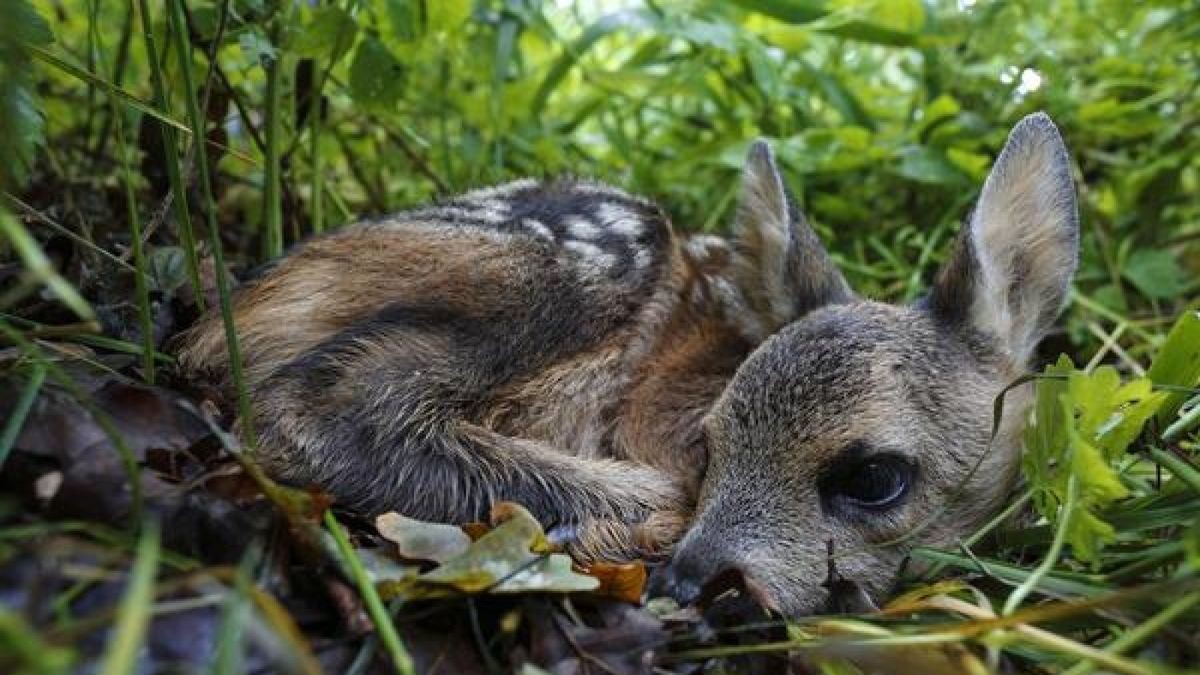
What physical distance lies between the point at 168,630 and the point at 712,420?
169 centimetres

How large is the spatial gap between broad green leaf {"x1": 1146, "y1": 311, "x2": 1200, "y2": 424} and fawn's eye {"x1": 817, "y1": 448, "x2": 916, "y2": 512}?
63cm

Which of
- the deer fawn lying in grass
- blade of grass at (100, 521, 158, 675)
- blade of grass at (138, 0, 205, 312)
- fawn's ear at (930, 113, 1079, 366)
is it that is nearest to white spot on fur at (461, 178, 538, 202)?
the deer fawn lying in grass

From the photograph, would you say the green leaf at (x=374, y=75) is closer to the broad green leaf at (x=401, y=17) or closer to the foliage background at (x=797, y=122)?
the broad green leaf at (x=401, y=17)

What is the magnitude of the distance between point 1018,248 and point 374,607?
87.8 inches

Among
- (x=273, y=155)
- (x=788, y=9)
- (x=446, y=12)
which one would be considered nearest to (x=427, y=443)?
(x=273, y=155)

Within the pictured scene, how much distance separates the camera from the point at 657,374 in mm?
3525

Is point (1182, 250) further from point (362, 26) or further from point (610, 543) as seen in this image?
point (362, 26)

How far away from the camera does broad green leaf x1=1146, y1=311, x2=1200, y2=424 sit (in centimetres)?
251

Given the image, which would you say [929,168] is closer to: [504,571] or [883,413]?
[883,413]

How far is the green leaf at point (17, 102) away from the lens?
1876 mm

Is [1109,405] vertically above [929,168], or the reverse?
[929,168]

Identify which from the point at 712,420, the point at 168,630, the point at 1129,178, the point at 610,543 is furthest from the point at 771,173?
the point at 168,630

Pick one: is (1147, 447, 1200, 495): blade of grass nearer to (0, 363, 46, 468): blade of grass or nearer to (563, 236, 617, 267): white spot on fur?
(563, 236, 617, 267): white spot on fur

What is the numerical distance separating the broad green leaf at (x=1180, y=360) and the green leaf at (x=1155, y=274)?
1905mm
